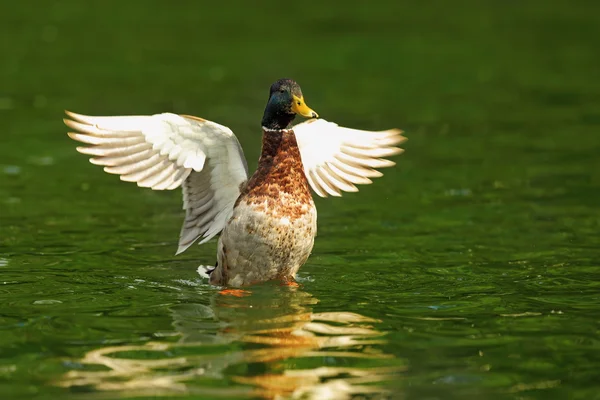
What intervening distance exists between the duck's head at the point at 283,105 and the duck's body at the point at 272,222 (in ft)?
0.27

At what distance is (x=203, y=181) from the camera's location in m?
9.98

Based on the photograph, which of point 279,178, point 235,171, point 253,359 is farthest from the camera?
point 235,171

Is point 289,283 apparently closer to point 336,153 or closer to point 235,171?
point 235,171

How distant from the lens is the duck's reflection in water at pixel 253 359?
22.6 feet

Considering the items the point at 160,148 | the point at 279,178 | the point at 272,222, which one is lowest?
the point at 272,222

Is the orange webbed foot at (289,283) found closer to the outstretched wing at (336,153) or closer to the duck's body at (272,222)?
the duck's body at (272,222)

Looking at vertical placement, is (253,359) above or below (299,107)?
below

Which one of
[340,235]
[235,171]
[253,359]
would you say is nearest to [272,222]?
[235,171]

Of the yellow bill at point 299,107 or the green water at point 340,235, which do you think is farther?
the yellow bill at point 299,107

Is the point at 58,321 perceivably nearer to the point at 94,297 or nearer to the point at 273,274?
the point at 94,297

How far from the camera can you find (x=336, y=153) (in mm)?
10578

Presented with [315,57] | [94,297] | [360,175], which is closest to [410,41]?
[315,57]

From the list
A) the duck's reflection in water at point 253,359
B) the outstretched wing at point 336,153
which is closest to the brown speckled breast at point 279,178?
the duck's reflection in water at point 253,359

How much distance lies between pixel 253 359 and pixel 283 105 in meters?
2.69
